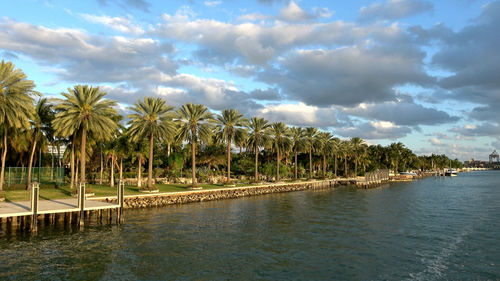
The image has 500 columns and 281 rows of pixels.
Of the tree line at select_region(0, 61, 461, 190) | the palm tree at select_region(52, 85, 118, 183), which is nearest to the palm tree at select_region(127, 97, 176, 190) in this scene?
the tree line at select_region(0, 61, 461, 190)

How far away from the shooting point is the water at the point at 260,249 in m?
21.7

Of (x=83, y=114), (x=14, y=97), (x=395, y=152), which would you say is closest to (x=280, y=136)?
(x=83, y=114)

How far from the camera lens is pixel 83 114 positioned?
46.2 metres

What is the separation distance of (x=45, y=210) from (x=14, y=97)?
16157 millimetres

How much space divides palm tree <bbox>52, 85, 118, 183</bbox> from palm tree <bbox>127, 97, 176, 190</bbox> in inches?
312

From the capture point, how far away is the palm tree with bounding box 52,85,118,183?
45350mm

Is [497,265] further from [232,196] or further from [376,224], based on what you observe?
[232,196]

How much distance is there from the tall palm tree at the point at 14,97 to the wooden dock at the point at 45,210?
9833 mm

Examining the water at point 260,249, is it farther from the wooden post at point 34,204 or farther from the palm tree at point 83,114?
the palm tree at point 83,114

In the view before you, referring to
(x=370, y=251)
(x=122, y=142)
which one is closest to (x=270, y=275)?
(x=370, y=251)

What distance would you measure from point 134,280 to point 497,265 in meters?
23.6

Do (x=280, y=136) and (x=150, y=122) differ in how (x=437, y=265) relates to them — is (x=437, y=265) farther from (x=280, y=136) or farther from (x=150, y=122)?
(x=280, y=136)

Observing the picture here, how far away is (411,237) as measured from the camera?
3209 cm

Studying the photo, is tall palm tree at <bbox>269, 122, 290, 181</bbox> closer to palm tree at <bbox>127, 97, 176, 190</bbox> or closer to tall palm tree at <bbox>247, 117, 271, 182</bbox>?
tall palm tree at <bbox>247, 117, 271, 182</bbox>
